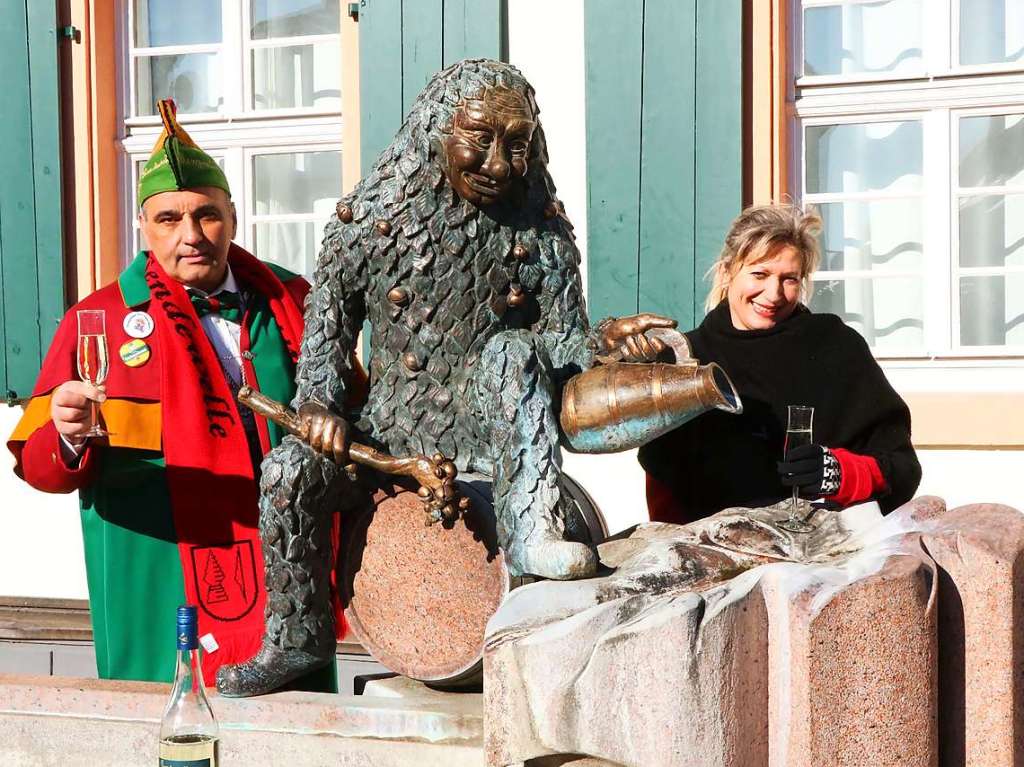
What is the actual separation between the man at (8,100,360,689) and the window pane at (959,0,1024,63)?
2774mm

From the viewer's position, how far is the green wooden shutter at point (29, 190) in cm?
526

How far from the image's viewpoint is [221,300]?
3215 millimetres

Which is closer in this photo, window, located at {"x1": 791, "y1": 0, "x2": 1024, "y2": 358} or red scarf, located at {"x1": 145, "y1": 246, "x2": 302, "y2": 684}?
red scarf, located at {"x1": 145, "y1": 246, "x2": 302, "y2": 684}

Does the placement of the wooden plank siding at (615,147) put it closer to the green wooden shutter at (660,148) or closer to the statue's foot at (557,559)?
the green wooden shutter at (660,148)

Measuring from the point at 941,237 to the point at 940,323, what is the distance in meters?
0.29

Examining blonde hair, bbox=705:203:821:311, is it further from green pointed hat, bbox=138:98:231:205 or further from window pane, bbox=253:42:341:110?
A: window pane, bbox=253:42:341:110

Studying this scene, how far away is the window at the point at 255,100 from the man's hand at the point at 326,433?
307 centimetres

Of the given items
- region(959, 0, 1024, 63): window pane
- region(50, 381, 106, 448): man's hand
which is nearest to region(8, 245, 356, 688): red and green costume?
region(50, 381, 106, 448): man's hand

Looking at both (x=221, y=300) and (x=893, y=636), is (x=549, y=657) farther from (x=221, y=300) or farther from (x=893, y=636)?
(x=221, y=300)

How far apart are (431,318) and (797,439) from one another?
651 mm

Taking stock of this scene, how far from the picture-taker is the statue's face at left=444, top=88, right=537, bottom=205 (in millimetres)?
2381

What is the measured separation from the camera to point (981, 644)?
6.86 feet

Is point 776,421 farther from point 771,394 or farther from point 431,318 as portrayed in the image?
point 431,318

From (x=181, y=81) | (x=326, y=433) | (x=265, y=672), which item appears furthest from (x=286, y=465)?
(x=181, y=81)
